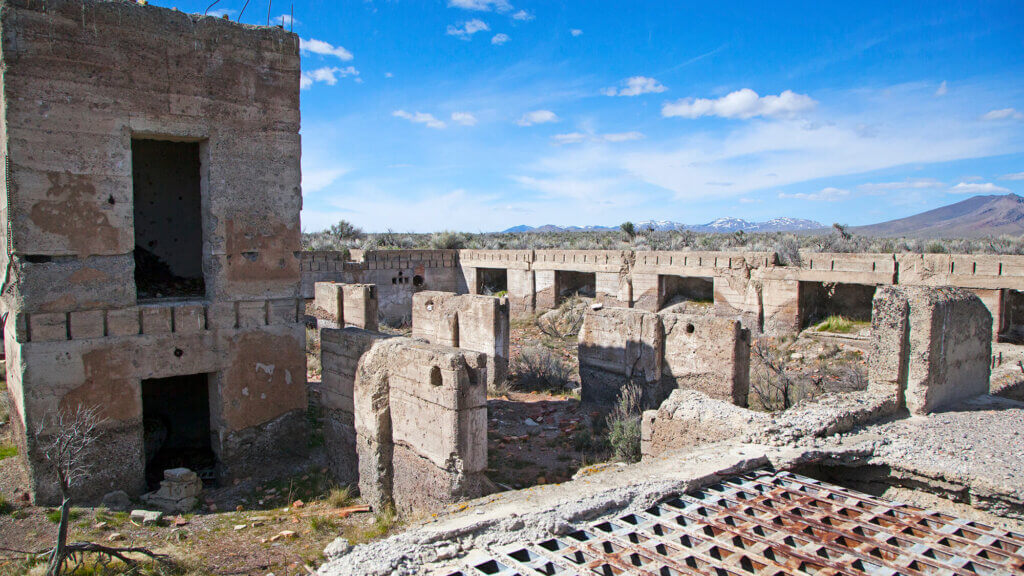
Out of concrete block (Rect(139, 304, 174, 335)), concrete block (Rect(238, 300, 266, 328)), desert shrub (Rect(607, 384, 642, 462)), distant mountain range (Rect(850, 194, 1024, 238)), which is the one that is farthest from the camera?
distant mountain range (Rect(850, 194, 1024, 238))

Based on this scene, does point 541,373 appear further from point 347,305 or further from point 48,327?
point 48,327

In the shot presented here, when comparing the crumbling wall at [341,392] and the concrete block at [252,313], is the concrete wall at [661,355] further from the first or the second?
the concrete block at [252,313]

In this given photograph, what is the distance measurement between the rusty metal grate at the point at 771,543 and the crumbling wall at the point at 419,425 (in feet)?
6.66

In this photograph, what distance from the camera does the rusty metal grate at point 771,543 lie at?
11.1 feet

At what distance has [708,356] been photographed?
8461mm

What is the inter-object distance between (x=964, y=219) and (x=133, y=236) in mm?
Result: 111841

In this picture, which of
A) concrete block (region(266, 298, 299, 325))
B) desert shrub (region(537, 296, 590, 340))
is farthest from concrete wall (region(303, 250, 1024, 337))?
concrete block (region(266, 298, 299, 325))

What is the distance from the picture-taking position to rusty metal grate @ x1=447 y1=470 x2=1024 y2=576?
11.1 ft

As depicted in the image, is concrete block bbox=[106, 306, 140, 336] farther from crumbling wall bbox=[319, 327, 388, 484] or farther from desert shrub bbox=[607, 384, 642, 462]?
desert shrub bbox=[607, 384, 642, 462]

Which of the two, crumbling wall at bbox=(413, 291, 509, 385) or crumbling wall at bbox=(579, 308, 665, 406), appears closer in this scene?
crumbling wall at bbox=(579, 308, 665, 406)

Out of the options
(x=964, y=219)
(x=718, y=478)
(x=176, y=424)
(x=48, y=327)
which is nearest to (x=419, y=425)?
(x=718, y=478)

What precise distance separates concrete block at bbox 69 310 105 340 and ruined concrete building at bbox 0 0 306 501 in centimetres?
2

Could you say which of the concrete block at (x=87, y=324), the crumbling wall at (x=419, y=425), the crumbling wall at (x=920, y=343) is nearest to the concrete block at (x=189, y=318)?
the concrete block at (x=87, y=324)

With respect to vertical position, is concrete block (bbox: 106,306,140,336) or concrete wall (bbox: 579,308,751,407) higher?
concrete block (bbox: 106,306,140,336)
